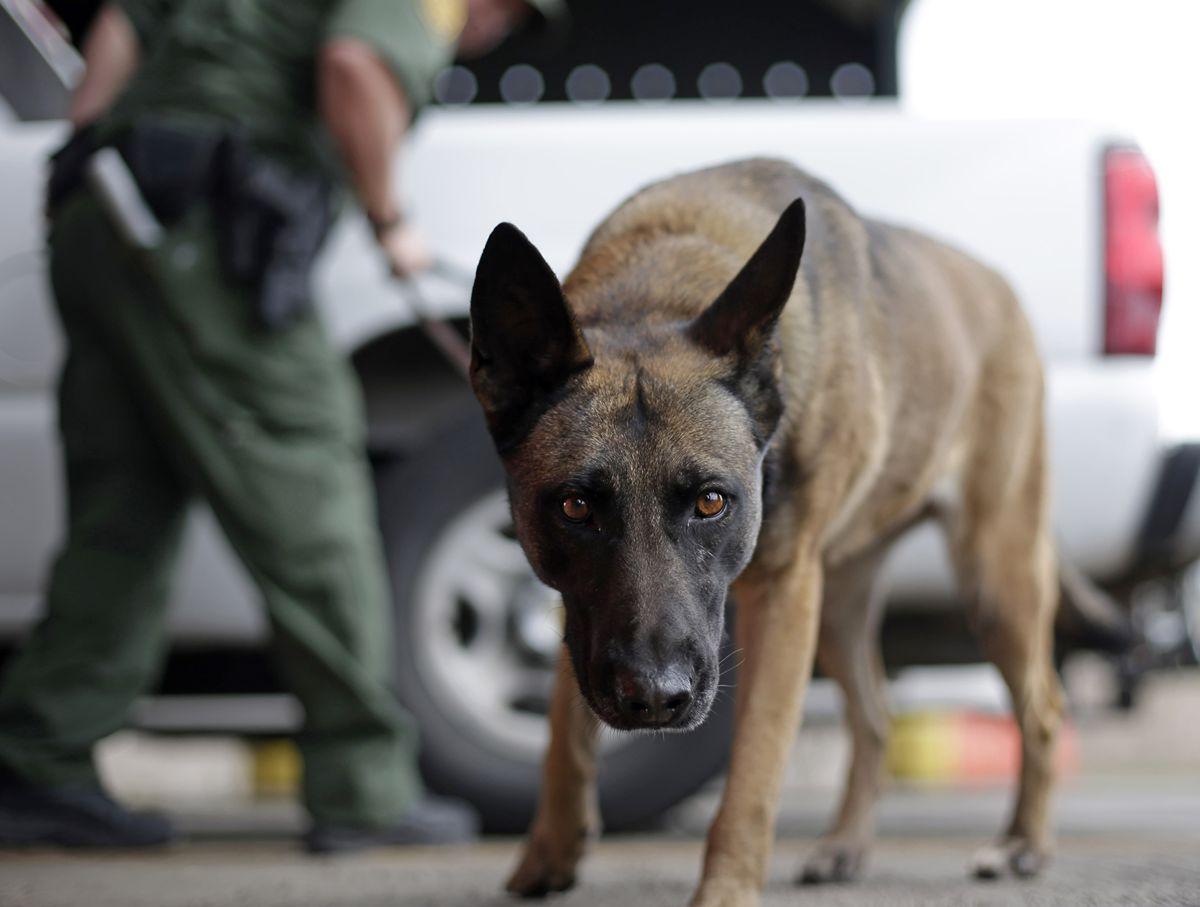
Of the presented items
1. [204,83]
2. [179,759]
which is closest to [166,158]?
[204,83]

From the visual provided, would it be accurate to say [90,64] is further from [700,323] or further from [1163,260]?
[1163,260]

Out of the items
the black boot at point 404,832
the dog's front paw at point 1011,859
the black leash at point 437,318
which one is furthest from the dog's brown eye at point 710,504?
the black boot at point 404,832

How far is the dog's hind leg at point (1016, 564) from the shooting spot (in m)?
3.13

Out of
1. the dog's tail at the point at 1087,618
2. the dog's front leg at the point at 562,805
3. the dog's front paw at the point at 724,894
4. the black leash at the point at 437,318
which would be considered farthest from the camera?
the dog's tail at the point at 1087,618

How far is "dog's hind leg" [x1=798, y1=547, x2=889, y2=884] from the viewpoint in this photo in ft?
10.7

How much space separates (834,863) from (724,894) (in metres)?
0.86

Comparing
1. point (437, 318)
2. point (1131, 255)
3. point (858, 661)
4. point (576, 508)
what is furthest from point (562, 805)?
point (1131, 255)

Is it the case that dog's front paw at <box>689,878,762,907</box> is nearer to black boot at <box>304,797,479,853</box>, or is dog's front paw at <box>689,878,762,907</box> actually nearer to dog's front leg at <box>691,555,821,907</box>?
dog's front leg at <box>691,555,821,907</box>

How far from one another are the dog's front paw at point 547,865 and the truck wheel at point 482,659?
1.10 metres

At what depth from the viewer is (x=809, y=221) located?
254 centimetres

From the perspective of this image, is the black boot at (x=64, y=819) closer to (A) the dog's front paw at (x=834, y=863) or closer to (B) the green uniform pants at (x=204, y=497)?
(B) the green uniform pants at (x=204, y=497)

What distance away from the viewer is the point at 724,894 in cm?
216

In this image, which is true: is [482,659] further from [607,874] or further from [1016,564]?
[1016,564]

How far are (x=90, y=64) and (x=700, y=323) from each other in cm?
215
